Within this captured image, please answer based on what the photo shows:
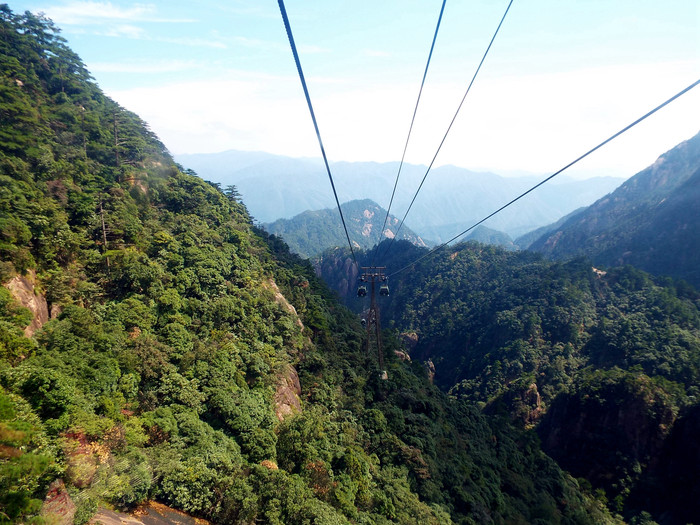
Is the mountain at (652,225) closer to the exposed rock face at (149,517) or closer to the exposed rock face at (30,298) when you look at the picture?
the exposed rock face at (149,517)

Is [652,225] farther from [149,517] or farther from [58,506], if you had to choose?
[58,506]

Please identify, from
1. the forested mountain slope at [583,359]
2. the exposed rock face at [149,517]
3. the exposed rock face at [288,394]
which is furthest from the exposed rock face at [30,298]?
the forested mountain slope at [583,359]

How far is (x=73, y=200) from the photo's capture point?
1091 inches

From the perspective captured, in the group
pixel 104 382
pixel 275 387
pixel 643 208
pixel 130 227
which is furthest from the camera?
pixel 643 208

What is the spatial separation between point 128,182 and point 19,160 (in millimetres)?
10747

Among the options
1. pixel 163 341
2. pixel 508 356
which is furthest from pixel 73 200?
pixel 508 356

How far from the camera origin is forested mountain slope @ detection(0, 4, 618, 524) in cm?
1370

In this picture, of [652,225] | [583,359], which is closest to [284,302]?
[583,359]

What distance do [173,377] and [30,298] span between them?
833cm

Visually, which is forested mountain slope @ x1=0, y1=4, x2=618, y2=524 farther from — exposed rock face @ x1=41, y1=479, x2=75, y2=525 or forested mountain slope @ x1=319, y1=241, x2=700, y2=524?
forested mountain slope @ x1=319, y1=241, x2=700, y2=524

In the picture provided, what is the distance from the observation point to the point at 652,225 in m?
112

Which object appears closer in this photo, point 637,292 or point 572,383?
point 572,383

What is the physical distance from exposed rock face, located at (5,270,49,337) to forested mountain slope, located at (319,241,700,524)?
6567 cm

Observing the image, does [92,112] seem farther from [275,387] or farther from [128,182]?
[275,387]
